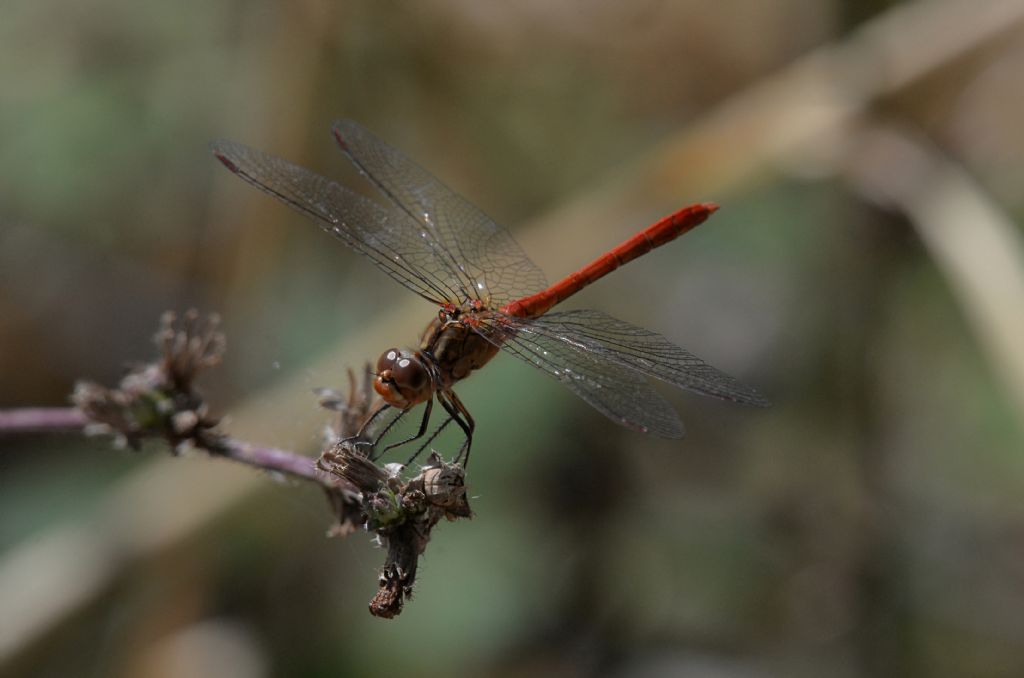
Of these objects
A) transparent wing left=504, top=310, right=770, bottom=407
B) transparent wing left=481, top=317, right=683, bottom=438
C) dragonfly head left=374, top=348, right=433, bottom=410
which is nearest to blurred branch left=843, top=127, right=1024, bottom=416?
transparent wing left=504, top=310, right=770, bottom=407

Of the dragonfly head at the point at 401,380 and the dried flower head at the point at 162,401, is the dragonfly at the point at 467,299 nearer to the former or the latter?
the dragonfly head at the point at 401,380

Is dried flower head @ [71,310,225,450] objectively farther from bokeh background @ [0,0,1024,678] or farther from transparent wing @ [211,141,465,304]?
→ bokeh background @ [0,0,1024,678]

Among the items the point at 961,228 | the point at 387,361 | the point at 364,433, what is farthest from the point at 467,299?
the point at 961,228

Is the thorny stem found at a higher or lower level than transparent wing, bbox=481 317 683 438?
lower

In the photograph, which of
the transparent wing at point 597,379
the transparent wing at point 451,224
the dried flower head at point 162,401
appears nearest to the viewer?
the dried flower head at point 162,401

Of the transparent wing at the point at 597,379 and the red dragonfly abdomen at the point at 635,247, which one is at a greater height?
the red dragonfly abdomen at the point at 635,247

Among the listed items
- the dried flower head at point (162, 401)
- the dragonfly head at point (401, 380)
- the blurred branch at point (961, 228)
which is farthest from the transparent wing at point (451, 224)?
the blurred branch at point (961, 228)
